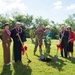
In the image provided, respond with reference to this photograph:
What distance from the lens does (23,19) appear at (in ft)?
Result: 297

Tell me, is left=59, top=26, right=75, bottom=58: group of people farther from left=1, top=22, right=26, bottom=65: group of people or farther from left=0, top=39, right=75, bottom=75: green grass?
left=1, top=22, right=26, bottom=65: group of people

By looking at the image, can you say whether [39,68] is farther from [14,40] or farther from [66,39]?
[66,39]

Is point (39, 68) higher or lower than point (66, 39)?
lower

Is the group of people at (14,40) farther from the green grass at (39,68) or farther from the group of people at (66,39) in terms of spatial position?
the group of people at (66,39)

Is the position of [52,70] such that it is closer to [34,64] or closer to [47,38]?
[34,64]

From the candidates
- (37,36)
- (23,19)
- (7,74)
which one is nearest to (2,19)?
(23,19)

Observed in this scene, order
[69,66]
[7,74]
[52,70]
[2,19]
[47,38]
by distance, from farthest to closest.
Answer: [2,19] → [47,38] → [69,66] → [52,70] → [7,74]

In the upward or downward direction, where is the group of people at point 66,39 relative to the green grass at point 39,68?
upward

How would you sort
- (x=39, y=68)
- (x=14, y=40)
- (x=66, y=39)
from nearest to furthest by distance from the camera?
1. (x=39, y=68)
2. (x=14, y=40)
3. (x=66, y=39)

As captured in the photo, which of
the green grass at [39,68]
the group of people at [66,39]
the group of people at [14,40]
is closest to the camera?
the green grass at [39,68]

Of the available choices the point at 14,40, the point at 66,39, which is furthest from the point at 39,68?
the point at 66,39

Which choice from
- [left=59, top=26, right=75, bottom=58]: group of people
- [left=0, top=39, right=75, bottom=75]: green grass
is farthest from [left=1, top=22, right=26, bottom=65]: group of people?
[left=59, top=26, right=75, bottom=58]: group of people

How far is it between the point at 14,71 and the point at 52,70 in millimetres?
1730

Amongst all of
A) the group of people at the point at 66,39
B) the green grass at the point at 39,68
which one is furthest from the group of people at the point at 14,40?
the group of people at the point at 66,39
